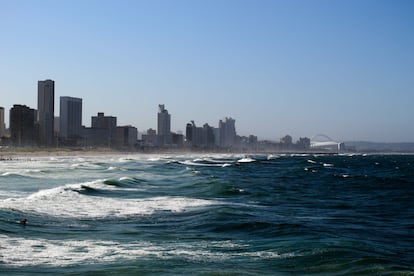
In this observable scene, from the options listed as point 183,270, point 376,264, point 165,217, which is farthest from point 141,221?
point 376,264

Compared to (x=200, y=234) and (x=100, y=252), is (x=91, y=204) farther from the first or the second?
(x=100, y=252)

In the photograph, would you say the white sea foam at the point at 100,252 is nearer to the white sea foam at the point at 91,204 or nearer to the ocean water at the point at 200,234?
the ocean water at the point at 200,234

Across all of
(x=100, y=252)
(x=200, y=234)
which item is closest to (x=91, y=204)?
(x=200, y=234)

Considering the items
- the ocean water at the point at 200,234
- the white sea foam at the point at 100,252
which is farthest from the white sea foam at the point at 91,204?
the white sea foam at the point at 100,252

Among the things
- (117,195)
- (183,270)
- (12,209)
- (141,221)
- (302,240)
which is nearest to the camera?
(183,270)

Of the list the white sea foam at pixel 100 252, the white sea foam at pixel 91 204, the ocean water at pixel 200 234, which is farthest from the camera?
the white sea foam at pixel 91 204

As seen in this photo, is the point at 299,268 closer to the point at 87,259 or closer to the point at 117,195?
the point at 87,259

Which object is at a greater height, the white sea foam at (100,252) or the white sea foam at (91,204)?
the white sea foam at (100,252)

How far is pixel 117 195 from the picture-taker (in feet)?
112

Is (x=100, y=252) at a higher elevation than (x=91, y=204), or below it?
higher

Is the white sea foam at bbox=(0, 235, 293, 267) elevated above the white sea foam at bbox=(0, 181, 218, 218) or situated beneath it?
elevated above

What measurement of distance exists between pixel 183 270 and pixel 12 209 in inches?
523

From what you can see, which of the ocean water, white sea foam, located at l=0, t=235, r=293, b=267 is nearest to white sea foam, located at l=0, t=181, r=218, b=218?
the ocean water

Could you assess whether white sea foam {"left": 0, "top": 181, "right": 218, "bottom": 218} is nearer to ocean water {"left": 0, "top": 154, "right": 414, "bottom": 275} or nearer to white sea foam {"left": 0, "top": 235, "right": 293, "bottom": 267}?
ocean water {"left": 0, "top": 154, "right": 414, "bottom": 275}
